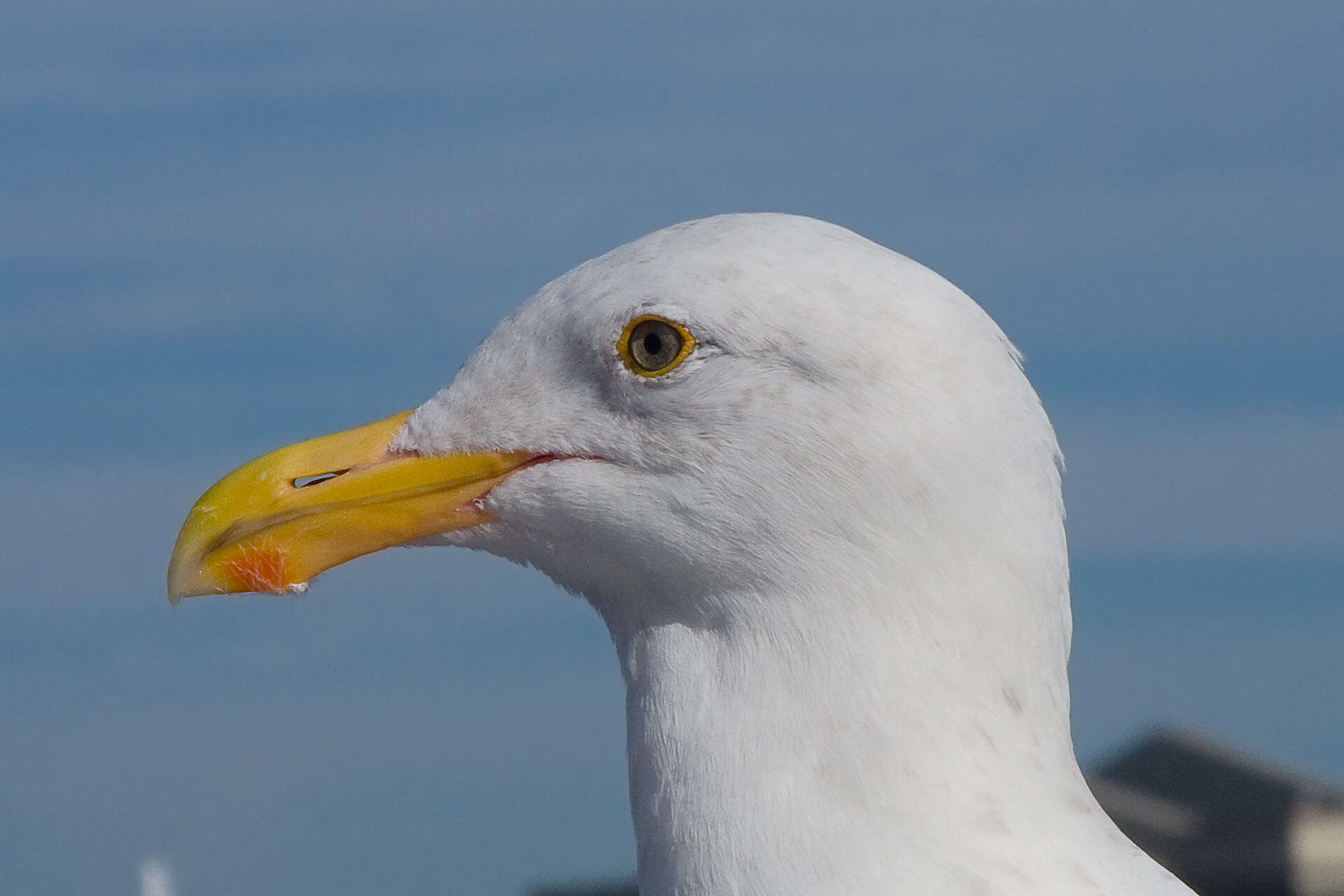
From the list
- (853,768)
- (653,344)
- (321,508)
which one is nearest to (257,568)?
(321,508)

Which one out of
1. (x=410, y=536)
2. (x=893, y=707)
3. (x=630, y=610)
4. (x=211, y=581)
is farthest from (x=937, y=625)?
(x=211, y=581)

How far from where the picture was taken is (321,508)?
4695mm

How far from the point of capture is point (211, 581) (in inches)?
190

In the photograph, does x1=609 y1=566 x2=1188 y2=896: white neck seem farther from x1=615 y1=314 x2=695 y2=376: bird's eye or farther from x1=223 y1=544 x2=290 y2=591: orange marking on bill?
x1=223 y1=544 x2=290 y2=591: orange marking on bill

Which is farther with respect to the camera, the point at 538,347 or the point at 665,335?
the point at 538,347

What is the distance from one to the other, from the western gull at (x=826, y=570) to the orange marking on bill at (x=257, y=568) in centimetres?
92

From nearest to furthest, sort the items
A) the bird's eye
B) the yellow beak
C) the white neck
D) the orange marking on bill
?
the white neck
the bird's eye
the yellow beak
the orange marking on bill

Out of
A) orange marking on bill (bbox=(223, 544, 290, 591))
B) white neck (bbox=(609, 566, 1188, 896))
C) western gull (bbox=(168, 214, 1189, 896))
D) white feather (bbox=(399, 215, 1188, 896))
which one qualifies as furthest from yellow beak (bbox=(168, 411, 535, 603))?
white neck (bbox=(609, 566, 1188, 896))

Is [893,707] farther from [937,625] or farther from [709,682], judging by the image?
[709,682]

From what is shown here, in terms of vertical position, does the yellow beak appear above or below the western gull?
above

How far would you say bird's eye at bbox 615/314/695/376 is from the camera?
4.18 meters

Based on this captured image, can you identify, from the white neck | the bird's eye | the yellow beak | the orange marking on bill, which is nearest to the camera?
the white neck

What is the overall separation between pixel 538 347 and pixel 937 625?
51.9 inches

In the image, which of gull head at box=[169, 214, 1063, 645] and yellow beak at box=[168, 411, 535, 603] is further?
yellow beak at box=[168, 411, 535, 603]
